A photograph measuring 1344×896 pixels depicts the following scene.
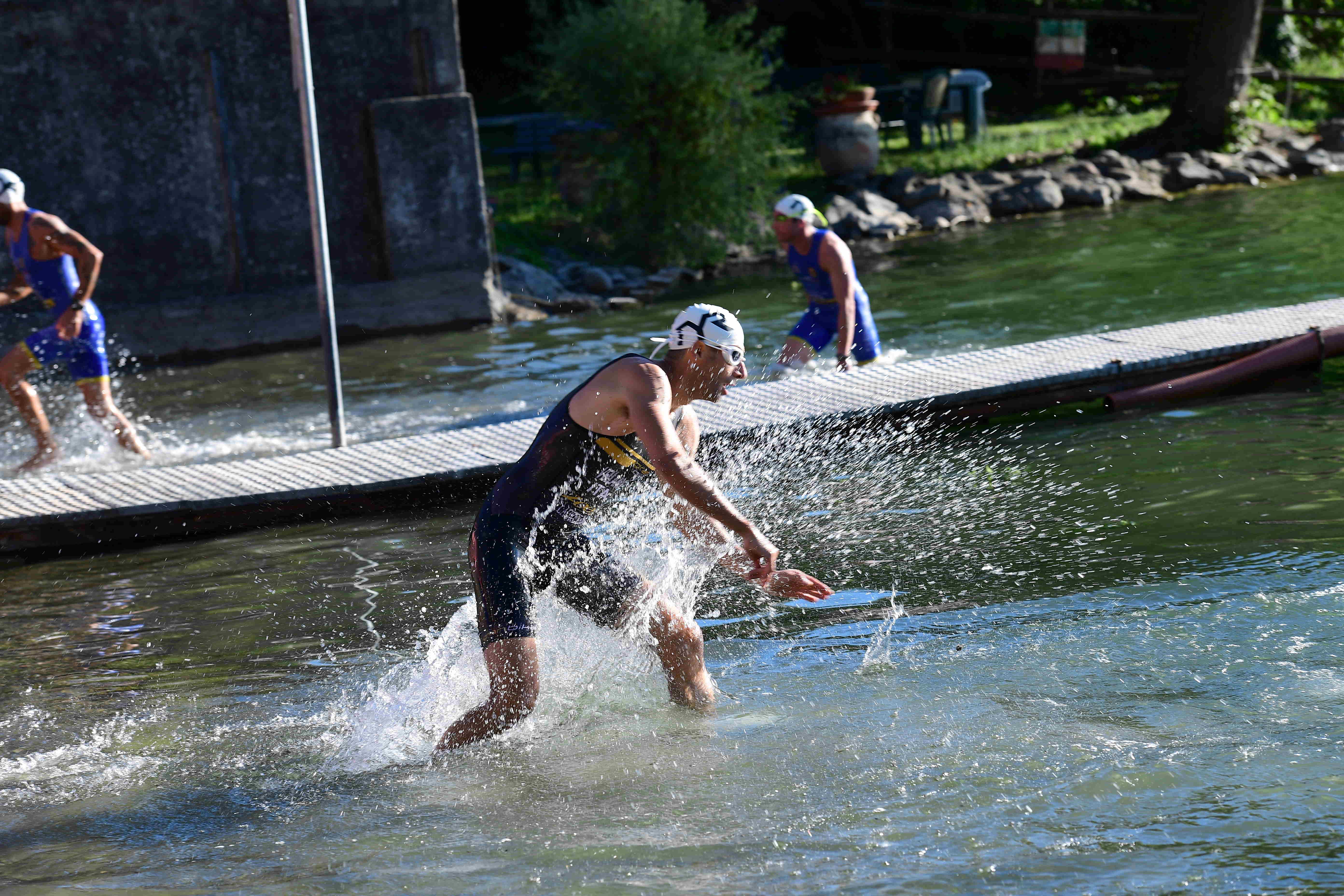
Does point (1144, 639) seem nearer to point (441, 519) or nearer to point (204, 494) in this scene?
point (441, 519)

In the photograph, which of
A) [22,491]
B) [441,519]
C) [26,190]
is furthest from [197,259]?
[441,519]

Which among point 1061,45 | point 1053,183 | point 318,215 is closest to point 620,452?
point 318,215

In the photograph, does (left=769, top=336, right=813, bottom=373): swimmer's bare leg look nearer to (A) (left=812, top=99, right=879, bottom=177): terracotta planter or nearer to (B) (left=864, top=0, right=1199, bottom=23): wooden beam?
(A) (left=812, top=99, right=879, bottom=177): terracotta planter

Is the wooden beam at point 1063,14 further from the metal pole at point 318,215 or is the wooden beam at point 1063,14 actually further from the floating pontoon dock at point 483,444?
the metal pole at point 318,215

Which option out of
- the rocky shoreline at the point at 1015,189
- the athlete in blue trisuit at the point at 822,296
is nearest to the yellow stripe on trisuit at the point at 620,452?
the athlete in blue trisuit at the point at 822,296

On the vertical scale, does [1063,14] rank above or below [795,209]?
above

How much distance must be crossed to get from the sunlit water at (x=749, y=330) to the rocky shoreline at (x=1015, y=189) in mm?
1439

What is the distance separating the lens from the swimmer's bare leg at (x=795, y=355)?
1028cm

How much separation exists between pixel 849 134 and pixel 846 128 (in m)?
0.11

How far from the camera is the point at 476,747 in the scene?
5105 millimetres

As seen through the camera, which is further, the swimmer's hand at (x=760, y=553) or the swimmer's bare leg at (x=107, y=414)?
the swimmer's bare leg at (x=107, y=414)

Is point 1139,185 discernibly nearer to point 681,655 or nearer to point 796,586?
point 681,655

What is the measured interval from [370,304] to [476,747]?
1004cm

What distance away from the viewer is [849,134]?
21.3 metres
